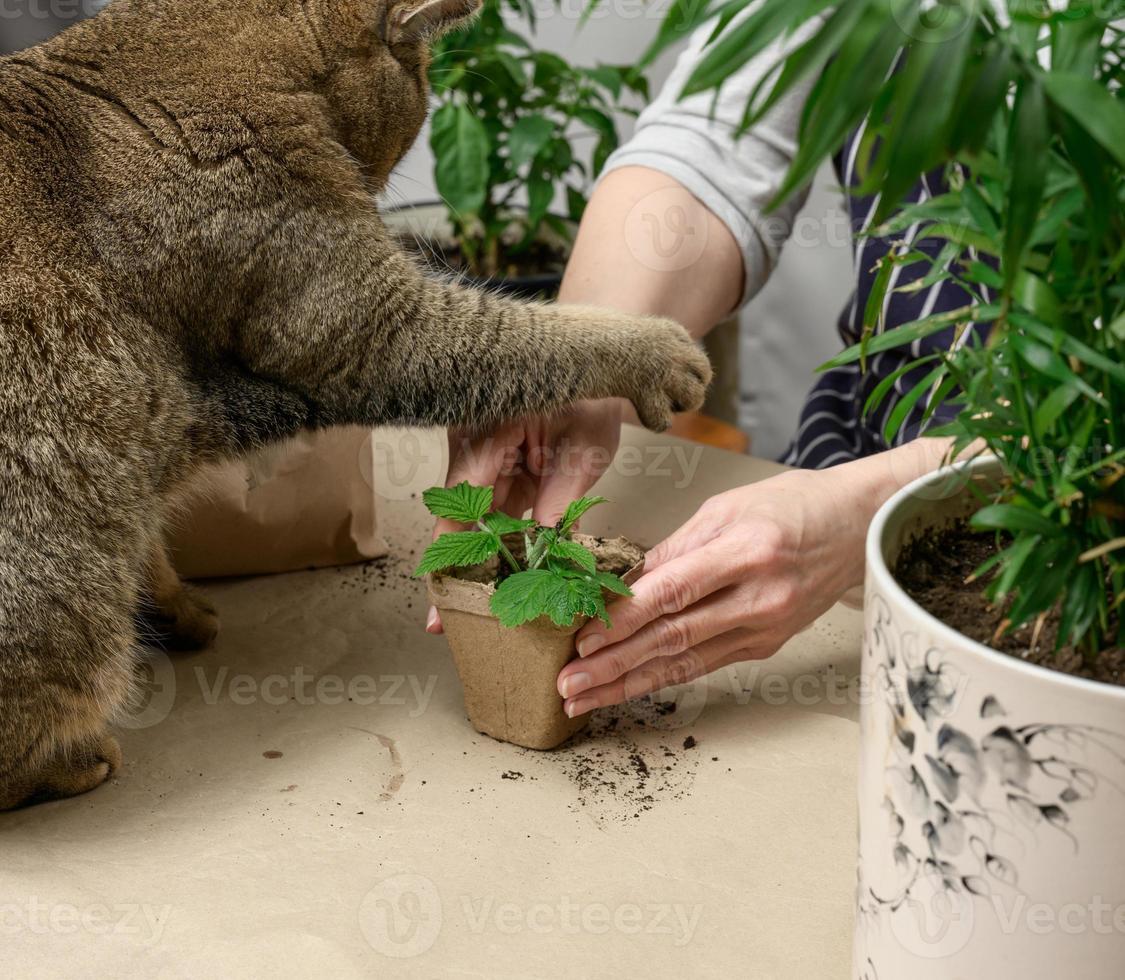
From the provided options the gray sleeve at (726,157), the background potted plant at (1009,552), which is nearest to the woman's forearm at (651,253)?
the gray sleeve at (726,157)

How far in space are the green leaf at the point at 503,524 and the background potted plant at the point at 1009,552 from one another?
34cm

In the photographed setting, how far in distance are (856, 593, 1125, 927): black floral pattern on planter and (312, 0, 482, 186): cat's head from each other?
688 millimetres

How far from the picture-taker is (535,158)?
1720 millimetres

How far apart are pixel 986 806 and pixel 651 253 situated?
0.85 metres

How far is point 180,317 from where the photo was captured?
860mm

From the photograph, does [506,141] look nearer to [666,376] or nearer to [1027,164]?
[666,376]

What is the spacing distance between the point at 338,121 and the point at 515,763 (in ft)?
1.81

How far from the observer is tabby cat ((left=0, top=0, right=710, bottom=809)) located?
78cm

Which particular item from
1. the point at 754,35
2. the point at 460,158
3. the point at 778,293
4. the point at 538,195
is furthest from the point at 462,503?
the point at 778,293

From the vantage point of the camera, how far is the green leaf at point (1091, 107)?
0.30 metres

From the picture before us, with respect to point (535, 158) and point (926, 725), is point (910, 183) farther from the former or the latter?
point (535, 158)

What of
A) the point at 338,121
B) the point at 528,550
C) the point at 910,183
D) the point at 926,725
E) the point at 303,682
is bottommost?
the point at 303,682

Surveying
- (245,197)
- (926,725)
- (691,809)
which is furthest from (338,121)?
(926,725)

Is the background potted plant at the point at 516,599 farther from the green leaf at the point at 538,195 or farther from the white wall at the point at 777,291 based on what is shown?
the white wall at the point at 777,291
